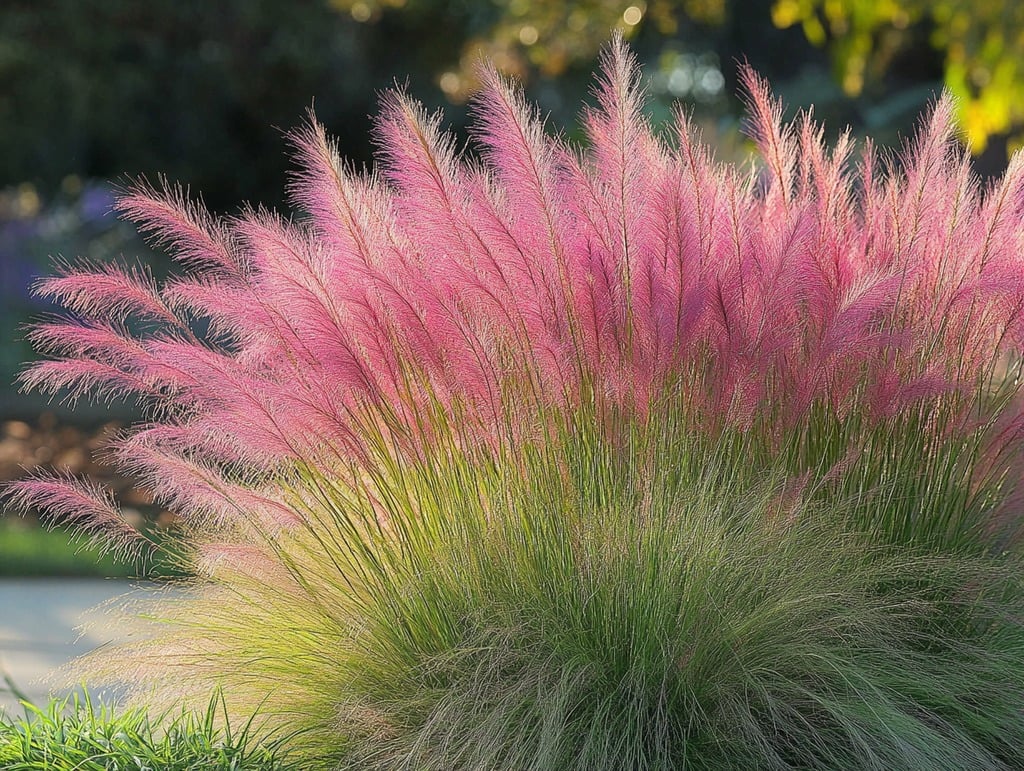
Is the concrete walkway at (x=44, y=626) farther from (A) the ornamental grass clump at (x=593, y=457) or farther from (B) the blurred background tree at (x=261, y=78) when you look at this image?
(B) the blurred background tree at (x=261, y=78)

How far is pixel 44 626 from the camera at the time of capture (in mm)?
5672

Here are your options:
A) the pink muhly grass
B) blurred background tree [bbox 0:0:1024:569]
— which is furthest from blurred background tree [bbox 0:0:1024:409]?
the pink muhly grass

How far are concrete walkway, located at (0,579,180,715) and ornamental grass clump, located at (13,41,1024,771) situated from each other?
1608 mm

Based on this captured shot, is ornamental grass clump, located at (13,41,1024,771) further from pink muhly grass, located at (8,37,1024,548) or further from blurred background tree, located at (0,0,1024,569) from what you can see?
blurred background tree, located at (0,0,1024,569)

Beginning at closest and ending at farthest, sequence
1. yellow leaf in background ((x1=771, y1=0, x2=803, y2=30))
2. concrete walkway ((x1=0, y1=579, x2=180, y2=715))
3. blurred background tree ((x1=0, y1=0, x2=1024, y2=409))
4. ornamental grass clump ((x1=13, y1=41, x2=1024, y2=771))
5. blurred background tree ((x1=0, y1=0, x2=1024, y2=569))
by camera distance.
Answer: ornamental grass clump ((x1=13, y1=41, x2=1024, y2=771)) < concrete walkway ((x1=0, y1=579, x2=180, y2=715)) < yellow leaf in background ((x1=771, y1=0, x2=803, y2=30)) < blurred background tree ((x1=0, y1=0, x2=1024, y2=569)) < blurred background tree ((x1=0, y1=0, x2=1024, y2=409))

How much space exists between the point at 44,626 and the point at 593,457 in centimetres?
381

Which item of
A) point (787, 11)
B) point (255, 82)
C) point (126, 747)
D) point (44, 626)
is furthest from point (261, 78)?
point (126, 747)

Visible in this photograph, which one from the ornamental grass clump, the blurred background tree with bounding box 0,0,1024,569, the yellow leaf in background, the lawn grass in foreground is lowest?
the lawn grass in foreground

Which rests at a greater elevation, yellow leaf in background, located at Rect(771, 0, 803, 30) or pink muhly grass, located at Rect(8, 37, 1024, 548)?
yellow leaf in background, located at Rect(771, 0, 803, 30)

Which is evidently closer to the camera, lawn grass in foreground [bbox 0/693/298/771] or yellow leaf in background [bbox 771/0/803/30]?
lawn grass in foreground [bbox 0/693/298/771]

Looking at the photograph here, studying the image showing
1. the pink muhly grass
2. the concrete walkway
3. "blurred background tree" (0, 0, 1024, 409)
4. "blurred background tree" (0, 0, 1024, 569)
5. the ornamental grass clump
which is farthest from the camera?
"blurred background tree" (0, 0, 1024, 409)

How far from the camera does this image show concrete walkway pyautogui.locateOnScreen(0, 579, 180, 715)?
4816 millimetres

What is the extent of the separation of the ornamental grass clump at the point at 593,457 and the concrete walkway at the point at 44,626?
1.61 m

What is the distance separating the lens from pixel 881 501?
115 inches
